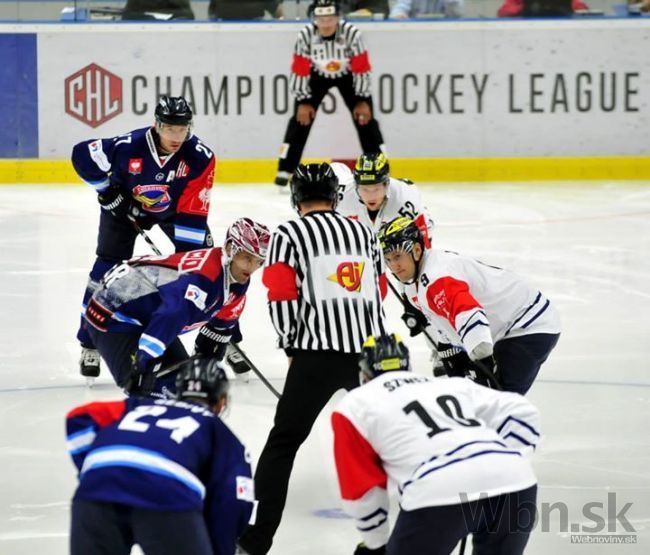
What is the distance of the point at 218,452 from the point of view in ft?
9.83

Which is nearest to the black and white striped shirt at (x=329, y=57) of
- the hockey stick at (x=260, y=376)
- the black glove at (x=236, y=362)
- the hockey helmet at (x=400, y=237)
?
the black glove at (x=236, y=362)

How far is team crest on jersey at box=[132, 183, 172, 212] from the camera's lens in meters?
5.91

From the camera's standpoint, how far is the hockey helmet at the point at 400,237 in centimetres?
432

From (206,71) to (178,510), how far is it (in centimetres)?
858

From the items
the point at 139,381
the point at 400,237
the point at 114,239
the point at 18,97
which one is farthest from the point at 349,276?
the point at 18,97

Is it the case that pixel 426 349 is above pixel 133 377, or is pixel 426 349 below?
below

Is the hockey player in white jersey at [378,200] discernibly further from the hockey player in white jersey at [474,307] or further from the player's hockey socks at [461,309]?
the player's hockey socks at [461,309]

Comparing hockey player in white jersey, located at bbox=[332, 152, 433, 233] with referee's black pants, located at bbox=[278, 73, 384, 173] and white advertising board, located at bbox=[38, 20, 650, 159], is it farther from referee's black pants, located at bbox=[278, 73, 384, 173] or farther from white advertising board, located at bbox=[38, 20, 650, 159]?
white advertising board, located at bbox=[38, 20, 650, 159]

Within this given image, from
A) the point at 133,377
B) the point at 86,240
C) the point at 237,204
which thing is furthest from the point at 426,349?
the point at 237,204

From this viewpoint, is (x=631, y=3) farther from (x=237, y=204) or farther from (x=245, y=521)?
(x=245, y=521)

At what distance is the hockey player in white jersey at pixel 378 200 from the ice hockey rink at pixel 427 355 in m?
0.71

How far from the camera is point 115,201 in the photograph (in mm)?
5930

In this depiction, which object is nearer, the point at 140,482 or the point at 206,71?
the point at 140,482

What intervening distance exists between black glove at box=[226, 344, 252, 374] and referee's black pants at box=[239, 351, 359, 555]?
1822 millimetres
